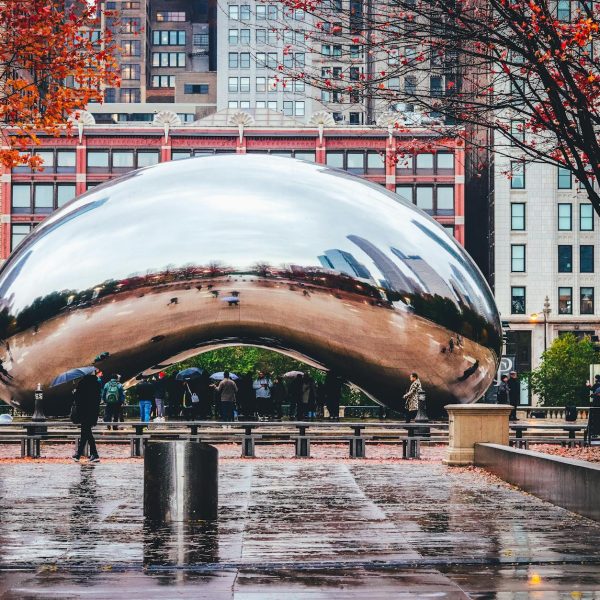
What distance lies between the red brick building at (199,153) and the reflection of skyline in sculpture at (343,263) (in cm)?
6388

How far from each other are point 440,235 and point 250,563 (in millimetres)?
15539

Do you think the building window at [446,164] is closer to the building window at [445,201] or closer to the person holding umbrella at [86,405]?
the building window at [445,201]

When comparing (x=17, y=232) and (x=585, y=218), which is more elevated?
(x=585, y=218)

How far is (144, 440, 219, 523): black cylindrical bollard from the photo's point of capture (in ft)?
36.5

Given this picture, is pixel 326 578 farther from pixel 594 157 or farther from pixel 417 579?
pixel 594 157

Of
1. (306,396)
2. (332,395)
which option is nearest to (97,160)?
(332,395)

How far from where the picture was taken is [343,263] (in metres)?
22.8

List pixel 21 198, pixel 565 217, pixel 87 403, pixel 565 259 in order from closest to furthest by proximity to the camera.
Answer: pixel 87 403, pixel 565 217, pixel 565 259, pixel 21 198

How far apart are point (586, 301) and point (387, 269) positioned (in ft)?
210

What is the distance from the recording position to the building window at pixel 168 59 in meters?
141

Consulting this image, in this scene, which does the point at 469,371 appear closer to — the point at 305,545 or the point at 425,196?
the point at 305,545

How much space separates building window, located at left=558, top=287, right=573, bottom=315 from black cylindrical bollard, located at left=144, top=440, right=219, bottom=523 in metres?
75.4

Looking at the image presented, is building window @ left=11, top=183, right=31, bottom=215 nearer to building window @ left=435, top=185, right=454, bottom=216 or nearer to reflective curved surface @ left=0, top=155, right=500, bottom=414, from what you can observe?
building window @ left=435, top=185, right=454, bottom=216

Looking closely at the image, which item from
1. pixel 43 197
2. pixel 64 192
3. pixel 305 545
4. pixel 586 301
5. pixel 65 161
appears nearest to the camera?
pixel 305 545
